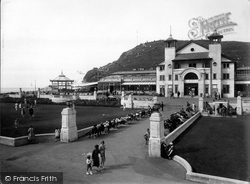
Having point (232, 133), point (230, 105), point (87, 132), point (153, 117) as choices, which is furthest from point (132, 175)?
point (230, 105)

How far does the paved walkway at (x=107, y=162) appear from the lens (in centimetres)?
944

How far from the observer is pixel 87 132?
706 inches

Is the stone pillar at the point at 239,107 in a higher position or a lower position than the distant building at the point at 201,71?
lower

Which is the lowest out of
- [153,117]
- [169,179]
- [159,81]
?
[169,179]

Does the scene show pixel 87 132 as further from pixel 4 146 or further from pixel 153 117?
pixel 153 117

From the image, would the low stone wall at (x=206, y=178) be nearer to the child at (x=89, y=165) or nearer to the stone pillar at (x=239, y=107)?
the child at (x=89, y=165)

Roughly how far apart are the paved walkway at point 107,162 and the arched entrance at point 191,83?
3066cm

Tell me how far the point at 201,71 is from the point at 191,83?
2949 millimetres

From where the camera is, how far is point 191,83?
4381 centimetres

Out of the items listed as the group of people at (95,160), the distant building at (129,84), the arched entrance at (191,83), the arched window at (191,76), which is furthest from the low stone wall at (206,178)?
the distant building at (129,84)

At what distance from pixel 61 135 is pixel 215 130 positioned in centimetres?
1276

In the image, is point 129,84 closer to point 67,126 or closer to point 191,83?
point 191,83

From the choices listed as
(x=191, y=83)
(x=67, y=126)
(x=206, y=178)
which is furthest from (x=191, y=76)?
(x=206, y=178)

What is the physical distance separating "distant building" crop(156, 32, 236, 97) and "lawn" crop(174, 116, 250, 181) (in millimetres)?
23696
